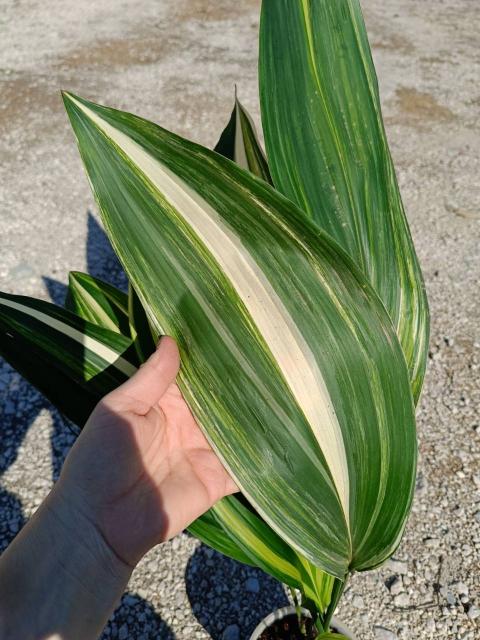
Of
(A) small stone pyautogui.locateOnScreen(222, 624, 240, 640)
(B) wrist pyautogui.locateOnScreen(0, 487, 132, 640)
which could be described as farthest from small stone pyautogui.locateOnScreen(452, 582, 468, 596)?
(B) wrist pyautogui.locateOnScreen(0, 487, 132, 640)

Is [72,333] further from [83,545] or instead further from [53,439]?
[53,439]

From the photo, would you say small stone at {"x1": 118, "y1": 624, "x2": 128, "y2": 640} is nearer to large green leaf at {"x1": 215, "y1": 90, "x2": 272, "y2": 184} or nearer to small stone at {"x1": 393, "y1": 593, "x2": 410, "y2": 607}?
small stone at {"x1": 393, "y1": 593, "x2": 410, "y2": 607}

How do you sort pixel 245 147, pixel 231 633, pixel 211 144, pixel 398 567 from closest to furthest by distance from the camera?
pixel 245 147
pixel 231 633
pixel 398 567
pixel 211 144

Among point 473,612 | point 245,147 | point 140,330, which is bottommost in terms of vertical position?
point 473,612

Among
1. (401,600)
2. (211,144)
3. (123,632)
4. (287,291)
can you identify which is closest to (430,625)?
(401,600)

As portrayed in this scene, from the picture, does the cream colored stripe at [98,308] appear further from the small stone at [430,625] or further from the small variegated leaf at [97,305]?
the small stone at [430,625]

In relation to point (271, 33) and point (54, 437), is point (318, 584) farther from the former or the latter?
point (54, 437)
